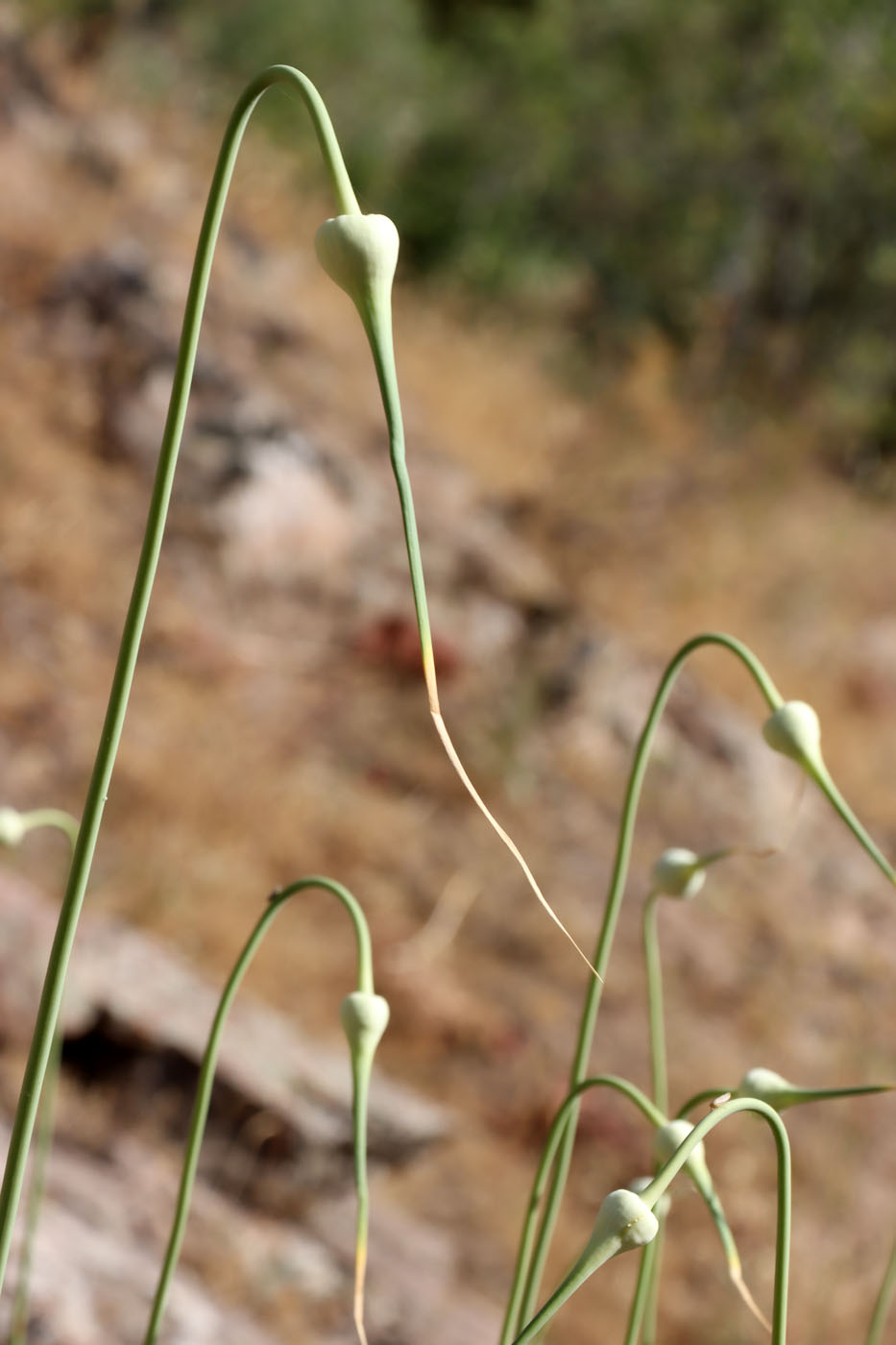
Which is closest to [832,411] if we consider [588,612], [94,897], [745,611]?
[745,611]

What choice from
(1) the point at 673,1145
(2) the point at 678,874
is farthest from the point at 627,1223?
(2) the point at 678,874

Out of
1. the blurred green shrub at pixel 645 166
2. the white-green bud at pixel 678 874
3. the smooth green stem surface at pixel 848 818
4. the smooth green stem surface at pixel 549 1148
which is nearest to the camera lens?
the smooth green stem surface at pixel 848 818

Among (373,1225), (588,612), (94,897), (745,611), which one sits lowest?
(373,1225)

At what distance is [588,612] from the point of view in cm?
431

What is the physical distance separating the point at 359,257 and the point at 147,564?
0.37 ft

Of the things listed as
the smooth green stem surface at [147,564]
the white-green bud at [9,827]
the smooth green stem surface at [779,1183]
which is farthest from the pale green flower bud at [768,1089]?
the white-green bud at [9,827]

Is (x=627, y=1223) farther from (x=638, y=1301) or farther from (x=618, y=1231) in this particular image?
(x=638, y=1301)

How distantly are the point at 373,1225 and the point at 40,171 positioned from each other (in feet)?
11.8

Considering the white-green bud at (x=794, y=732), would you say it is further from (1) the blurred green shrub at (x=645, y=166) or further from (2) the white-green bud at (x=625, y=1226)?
(1) the blurred green shrub at (x=645, y=166)

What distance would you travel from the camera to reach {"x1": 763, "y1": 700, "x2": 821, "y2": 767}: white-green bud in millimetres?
587

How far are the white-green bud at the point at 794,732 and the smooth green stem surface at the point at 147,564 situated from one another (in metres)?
0.28

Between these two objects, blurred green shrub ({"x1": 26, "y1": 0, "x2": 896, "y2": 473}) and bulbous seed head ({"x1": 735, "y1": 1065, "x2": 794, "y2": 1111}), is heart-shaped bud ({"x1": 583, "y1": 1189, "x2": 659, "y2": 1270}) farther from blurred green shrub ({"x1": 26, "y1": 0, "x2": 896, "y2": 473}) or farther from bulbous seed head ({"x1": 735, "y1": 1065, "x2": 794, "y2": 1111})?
blurred green shrub ({"x1": 26, "y1": 0, "x2": 896, "y2": 473})

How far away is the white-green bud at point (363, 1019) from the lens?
0.61 metres

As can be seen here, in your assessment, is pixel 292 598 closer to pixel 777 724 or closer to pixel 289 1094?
pixel 289 1094
